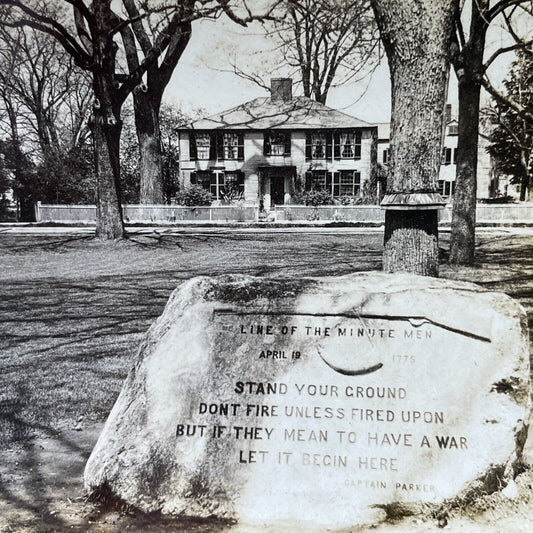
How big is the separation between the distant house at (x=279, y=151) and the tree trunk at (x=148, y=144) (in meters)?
9.89

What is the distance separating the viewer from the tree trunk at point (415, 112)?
4.87 meters

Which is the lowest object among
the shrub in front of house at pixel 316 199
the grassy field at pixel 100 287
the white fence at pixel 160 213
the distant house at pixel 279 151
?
the grassy field at pixel 100 287

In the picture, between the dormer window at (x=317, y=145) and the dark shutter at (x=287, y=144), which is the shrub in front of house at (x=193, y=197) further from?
the dormer window at (x=317, y=145)

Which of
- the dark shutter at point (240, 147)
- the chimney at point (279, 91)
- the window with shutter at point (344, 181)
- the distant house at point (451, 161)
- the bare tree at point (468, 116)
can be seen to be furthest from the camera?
the distant house at point (451, 161)

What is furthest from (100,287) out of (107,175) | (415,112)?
(107,175)

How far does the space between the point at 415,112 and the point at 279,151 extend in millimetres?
34572

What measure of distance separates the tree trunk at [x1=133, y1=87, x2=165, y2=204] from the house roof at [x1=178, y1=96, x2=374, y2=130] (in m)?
11.5

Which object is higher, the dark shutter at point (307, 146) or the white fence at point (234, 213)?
the dark shutter at point (307, 146)

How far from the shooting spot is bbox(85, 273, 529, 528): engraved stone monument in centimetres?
318

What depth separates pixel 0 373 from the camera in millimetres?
5652

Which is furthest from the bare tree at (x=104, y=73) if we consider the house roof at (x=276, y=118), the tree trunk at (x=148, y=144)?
the house roof at (x=276, y=118)

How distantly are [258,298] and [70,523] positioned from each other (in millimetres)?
1606

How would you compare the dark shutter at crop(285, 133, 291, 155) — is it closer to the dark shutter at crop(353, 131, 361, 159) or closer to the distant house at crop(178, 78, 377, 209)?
the distant house at crop(178, 78, 377, 209)

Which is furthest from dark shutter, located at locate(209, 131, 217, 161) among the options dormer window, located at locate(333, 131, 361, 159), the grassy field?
the grassy field
